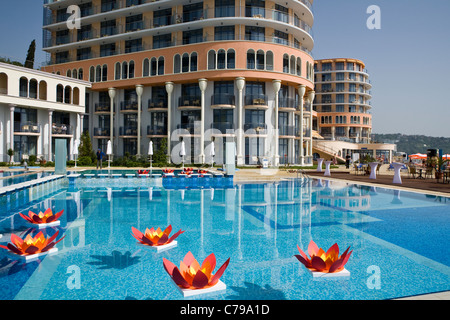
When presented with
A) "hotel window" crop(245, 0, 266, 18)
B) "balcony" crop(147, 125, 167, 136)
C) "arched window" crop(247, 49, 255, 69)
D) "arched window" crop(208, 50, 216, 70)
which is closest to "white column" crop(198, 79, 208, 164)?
"arched window" crop(208, 50, 216, 70)

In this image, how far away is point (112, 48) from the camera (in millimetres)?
35531

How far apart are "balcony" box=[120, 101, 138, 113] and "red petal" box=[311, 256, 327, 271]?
30.7 metres

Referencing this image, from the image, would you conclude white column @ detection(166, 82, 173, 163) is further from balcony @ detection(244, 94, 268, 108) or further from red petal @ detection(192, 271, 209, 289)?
red petal @ detection(192, 271, 209, 289)

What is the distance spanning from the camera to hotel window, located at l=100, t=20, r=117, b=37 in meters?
35.2

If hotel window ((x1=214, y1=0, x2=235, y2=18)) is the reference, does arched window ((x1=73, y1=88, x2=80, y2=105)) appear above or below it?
below

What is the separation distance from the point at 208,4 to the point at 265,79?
883 centimetres

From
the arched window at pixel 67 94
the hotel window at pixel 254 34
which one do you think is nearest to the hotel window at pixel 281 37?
the hotel window at pixel 254 34

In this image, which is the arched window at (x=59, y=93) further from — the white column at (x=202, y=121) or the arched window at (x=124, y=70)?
the white column at (x=202, y=121)

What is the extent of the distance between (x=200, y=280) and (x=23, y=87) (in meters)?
33.9

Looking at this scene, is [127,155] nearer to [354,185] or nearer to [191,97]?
[191,97]

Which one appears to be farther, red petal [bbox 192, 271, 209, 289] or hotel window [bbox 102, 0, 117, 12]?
hotel window [bbox 102, 0, 117, 12]

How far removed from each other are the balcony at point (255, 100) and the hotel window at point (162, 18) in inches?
440

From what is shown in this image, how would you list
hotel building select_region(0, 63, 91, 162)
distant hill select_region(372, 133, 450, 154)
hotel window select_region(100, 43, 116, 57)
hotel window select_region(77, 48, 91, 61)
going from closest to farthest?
hotel building select_region(0, 63, 91, 162) → hotel window select_region(100, 43, 116, 57) → hotel window select_region(77, 48, 91, 61) → distant hill select_region(372, 133, 450, 154)
